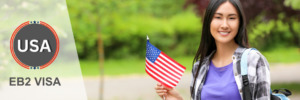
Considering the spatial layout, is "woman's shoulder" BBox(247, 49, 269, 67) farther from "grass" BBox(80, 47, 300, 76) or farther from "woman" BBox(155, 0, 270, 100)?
"grass" BBox(80, 47, 300, 76)

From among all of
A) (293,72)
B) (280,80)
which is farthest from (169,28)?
(280,80)

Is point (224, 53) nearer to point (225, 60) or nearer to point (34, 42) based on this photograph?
point (225, 60)

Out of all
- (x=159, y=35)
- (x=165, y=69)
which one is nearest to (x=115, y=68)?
(x=159, y=35)

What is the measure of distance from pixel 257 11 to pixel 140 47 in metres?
15.5

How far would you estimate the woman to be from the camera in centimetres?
245

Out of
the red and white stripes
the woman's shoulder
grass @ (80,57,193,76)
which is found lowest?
grass @ (80,57,193,76)

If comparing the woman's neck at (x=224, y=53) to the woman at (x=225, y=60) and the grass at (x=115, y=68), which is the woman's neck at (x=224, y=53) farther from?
the grass at (x=115, y=68)

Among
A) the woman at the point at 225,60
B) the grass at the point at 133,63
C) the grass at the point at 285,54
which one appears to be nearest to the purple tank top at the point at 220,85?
the woman at the point at 225,60

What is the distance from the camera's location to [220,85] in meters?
2.58

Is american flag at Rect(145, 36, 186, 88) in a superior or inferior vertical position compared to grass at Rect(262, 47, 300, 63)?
superior

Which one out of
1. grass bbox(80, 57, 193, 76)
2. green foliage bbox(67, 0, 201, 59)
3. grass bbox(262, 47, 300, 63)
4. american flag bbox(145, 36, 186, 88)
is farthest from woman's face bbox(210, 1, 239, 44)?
green foliage bbox(67, 0, 201, 59)

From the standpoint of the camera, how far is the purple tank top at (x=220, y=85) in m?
2.53

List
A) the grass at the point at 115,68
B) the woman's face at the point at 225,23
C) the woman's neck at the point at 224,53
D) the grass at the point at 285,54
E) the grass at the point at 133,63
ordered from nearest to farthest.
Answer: the woman's face at the point at 225,23
the woman's neck at the point at 224,53
the grass at the point at 115,68
the grass at the point at 133,63
the grass at the point at 285,54

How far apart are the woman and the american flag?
4.5 inches
